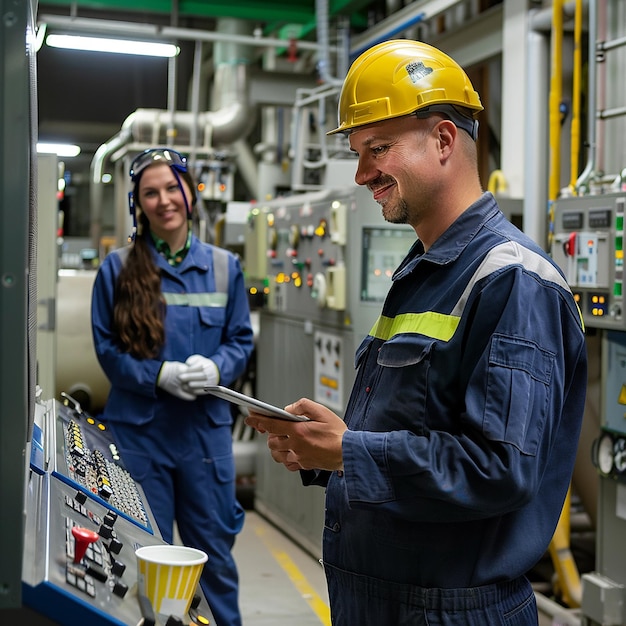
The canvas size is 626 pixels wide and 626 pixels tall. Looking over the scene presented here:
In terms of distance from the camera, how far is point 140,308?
278 centimetres

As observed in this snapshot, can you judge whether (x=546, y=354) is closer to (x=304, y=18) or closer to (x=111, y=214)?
(x=304, y=18)

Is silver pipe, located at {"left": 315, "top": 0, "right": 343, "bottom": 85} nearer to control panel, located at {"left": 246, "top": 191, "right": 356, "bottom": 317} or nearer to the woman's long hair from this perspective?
control panel, located at {"left": 246, "top": 191, "right": 356, "bottom": 317}

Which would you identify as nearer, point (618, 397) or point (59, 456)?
point (59, 456)

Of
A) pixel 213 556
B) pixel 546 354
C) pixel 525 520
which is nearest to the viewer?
pixel 546 354

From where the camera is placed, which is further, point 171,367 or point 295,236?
point 295,236

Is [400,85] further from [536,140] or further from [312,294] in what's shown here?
[312,294]

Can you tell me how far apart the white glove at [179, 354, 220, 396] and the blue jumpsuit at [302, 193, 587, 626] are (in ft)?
3.93

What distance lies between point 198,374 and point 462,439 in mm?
1543

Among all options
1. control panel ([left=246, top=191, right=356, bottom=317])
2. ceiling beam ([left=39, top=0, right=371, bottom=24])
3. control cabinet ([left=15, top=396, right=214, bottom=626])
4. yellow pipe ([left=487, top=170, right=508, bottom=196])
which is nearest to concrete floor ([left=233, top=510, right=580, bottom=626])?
control panel ([left=246, top=191, right=356, bottom=317])

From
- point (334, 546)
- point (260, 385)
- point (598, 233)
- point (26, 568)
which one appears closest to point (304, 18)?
point (260, 385)

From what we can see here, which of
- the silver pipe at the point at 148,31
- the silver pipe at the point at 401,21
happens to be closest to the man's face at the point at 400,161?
the silver pipe at the point at 401,21

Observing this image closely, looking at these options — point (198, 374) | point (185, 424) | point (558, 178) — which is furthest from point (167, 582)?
point (558, 178)

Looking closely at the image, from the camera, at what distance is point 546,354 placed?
4.15ft

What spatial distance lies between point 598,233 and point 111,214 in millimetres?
9402
